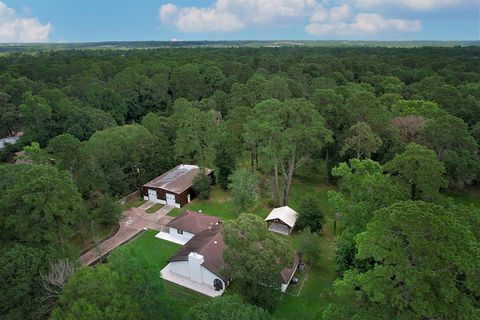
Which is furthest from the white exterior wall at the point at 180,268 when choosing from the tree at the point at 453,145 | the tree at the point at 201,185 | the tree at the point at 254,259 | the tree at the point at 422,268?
the tree at the point at 453,145

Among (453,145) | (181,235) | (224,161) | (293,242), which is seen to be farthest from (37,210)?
(453,145)

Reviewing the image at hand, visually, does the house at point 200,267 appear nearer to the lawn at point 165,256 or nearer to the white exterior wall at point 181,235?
the lawn at point 165,256

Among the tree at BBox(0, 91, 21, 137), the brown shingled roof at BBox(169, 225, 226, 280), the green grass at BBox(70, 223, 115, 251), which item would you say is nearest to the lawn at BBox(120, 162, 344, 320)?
the brown shingled roof at BBox(169, 225, 226, 280)

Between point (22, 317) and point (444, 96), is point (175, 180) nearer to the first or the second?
point (22, 317)

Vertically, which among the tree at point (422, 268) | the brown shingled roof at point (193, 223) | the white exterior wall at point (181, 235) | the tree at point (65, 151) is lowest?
the white exterior wall at point (181, 235)

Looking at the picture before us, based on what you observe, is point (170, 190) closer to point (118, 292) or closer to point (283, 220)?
point (283, 220)

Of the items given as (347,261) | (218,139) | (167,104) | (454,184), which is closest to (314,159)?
(218,139)
